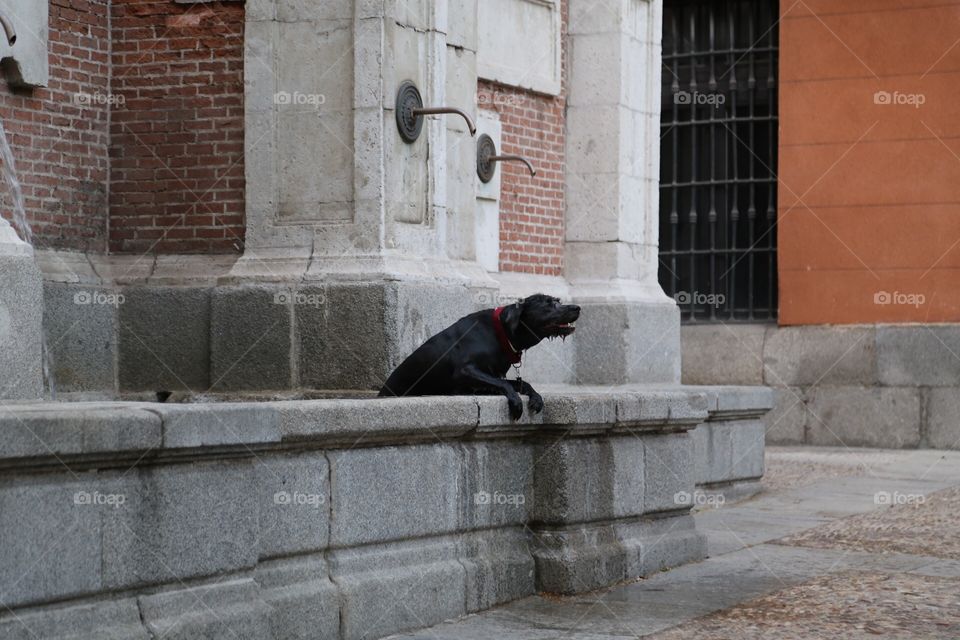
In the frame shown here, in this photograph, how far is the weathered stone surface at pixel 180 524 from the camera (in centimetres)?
480

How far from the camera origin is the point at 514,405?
6805 mm

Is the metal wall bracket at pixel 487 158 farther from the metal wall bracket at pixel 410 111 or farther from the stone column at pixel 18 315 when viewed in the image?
the stone column at pixel 18 315

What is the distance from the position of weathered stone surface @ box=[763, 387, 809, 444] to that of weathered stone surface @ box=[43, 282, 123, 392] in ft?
26.7

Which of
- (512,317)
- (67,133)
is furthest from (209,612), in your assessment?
(67,133)

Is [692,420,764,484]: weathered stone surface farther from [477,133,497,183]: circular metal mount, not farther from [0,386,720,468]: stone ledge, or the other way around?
[0,386,720,468]: stone ledge

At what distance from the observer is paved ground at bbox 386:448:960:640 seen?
620cm

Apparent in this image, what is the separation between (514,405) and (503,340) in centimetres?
69

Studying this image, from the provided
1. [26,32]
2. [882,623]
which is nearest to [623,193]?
[26,32]

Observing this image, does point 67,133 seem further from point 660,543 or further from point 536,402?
point 660,543

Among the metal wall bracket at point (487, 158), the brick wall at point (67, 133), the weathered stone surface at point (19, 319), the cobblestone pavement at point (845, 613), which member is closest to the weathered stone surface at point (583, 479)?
the cobblestone pavement at point (845, 613)

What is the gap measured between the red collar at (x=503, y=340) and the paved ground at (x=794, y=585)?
1209mm

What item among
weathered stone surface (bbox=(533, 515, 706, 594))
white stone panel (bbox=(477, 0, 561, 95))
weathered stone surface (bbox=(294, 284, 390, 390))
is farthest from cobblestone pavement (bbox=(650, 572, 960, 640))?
white stone panel (bbox=(477, 0, 561, 95))

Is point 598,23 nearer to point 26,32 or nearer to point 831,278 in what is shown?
point 831,278

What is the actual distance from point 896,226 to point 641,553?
8779mm
